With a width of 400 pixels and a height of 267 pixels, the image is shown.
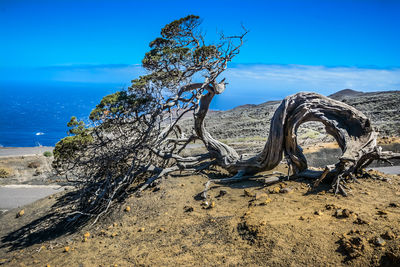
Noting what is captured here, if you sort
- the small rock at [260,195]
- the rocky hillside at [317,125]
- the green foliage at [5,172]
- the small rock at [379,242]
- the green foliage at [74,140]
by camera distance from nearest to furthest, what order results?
1. the small rock at [379,242]
2. the small rock at [260,195]
3. the green foliage at [74,140]
4. the green foliage at [5,172]
5. the rocky hillside at [317,125]

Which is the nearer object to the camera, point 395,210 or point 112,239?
point 395,210

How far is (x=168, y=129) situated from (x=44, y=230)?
16.2 ft

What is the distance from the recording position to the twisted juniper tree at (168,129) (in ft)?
25.1

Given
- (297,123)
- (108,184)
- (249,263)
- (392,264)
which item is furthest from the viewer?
(108,184)

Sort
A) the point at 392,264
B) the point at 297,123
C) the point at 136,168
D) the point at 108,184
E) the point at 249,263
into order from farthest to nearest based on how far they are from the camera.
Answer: the point at 136,168 < the point at 108,184 < the point at 297,123 < the point at 249,263 < the point at 392,264

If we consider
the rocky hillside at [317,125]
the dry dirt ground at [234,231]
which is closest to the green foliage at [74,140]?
the dry dirt ground at [234,231]

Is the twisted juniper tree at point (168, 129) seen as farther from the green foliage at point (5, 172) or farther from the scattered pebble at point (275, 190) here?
the green foliage at point (5, 172)

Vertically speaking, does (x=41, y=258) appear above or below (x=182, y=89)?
below

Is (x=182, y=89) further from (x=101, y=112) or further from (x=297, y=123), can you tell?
(x=297, y=123)

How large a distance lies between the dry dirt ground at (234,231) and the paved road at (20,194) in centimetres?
A: 359

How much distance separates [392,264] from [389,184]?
3.82 m

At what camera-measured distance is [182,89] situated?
9.03m

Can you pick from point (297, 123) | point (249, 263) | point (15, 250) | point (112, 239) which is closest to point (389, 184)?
point (297, 123)

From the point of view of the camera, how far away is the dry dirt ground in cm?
460
